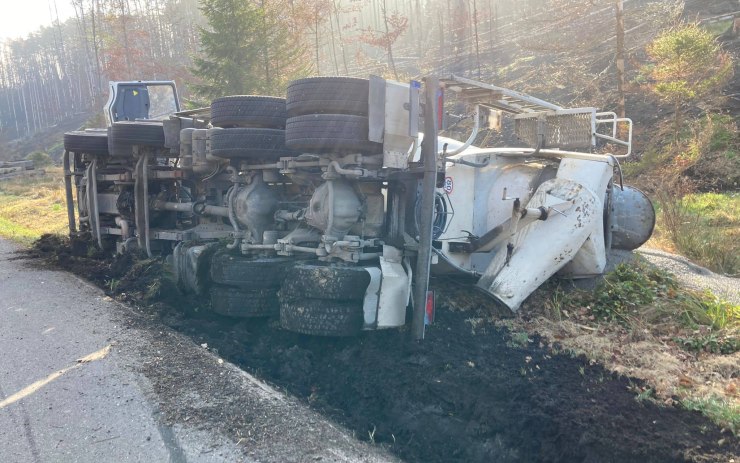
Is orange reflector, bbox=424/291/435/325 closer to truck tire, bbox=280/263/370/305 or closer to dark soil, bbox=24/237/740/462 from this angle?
dark soil, bbox=24/237/740/462

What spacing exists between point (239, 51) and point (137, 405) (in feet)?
48.3

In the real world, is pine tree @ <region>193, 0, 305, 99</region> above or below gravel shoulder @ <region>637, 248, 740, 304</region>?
above

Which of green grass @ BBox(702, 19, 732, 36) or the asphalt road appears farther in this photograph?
green grass @ BBox(702, 19, 732, 36)

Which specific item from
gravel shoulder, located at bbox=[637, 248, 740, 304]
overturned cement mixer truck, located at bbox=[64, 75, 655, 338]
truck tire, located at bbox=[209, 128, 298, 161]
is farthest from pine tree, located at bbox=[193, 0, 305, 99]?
gravel shoulder, located at bbox=[637, 248, 740, 304]

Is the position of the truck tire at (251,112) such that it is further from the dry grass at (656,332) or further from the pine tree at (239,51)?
the pine tree at (239,51)

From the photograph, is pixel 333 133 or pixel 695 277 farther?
pixel 695 277

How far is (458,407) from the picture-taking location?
3.52m

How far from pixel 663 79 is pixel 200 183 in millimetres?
14649

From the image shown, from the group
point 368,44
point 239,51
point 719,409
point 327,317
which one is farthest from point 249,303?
point 368,44

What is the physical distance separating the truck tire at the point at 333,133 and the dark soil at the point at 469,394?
57.2 inches

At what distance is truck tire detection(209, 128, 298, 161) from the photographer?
523 cm

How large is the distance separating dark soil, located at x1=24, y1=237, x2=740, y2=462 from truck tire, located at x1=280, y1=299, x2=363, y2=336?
6.9 inches

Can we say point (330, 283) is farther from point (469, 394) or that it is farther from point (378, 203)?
point (469, 394)

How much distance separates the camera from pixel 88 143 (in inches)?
324
